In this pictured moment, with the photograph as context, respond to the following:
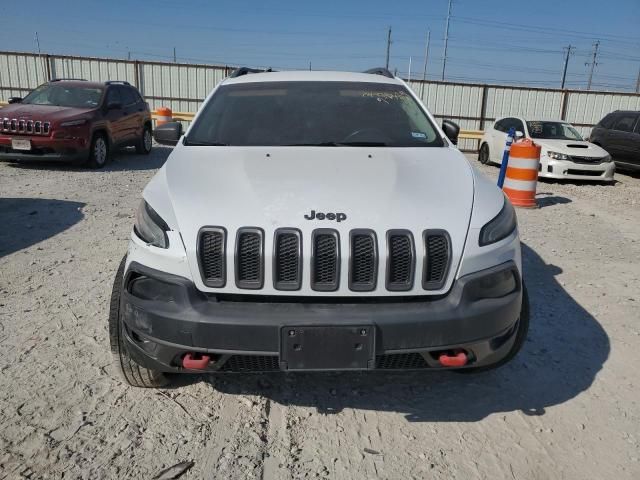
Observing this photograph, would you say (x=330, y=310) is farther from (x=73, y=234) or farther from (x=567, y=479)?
(x=73, y=234)

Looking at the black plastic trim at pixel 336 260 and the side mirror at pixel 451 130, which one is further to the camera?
the side mirror at pixel 451 130

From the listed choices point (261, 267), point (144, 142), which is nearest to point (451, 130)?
point (261, 267)

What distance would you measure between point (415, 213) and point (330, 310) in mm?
573

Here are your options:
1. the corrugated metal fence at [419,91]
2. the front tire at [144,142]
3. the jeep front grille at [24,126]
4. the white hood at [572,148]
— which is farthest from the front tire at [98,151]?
the corrugated metal fence at [419,91]

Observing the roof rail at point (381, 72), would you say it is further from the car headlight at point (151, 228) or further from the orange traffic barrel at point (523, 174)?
the orange traffic barrel at point (523, 174)

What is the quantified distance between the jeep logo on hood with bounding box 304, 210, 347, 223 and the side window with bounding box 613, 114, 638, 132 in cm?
1282

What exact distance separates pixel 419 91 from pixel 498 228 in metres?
19.5

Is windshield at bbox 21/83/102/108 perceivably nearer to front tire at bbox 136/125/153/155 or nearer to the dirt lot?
front tire at bbox 136/125/153/155

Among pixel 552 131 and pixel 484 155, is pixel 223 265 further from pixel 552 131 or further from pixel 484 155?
pixel 484 155

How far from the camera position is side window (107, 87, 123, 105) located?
1076cm

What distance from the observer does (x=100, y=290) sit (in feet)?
13.8

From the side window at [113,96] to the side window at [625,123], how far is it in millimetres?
11622

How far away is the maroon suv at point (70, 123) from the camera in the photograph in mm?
9305

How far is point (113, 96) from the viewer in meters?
11.0
